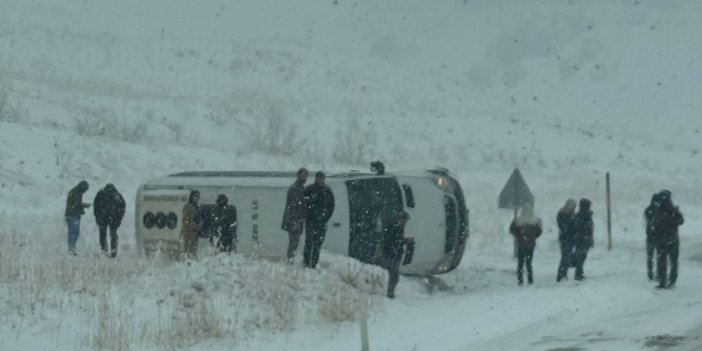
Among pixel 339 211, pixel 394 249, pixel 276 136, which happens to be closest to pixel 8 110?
pixel 276 136

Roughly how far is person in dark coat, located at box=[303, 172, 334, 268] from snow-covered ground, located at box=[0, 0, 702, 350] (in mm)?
441

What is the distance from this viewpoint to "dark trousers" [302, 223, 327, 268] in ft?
59.4

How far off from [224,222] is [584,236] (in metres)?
6.43

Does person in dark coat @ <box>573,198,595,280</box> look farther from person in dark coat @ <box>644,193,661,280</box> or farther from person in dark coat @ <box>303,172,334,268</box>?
person in dark coat @ <box>303,172,334,268</box>

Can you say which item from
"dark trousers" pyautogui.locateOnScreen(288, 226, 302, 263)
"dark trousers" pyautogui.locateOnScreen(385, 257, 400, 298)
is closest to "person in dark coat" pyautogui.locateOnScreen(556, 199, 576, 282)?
"dark trousers" pyautogui.locateOnScreen(385, 257, 400, 298)

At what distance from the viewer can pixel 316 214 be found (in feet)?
59.4

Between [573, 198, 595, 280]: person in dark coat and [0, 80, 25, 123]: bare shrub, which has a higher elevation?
[0, 80, 25, 123]: bare shrub

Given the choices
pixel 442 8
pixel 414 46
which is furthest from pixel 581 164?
pixel 442 8

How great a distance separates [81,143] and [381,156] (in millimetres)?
17893

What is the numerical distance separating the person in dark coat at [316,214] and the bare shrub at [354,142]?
28.6 metres

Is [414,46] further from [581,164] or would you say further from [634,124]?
[581,164]

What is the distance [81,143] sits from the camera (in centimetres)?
3547

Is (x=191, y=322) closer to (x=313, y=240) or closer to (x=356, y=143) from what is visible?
(x=313, y=240)

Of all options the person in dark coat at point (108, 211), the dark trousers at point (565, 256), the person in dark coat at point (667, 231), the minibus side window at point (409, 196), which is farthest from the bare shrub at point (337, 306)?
the person in dark coat at point (108, 211)
